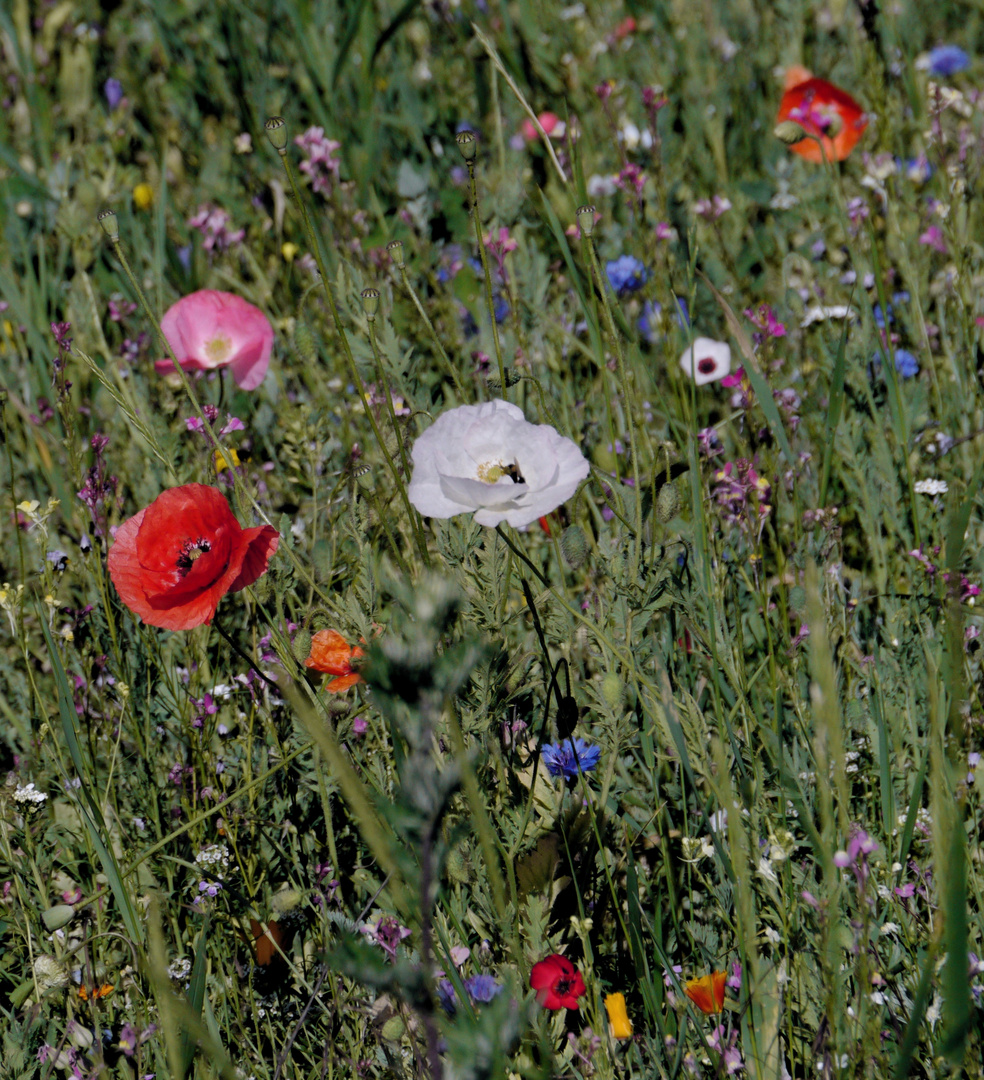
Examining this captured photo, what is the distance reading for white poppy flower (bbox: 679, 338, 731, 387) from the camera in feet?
7.46

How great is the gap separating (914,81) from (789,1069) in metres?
2.70

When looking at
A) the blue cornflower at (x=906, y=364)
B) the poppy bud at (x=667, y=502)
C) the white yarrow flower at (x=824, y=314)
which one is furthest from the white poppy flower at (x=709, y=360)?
the poppy bud at (x=667, y=502)

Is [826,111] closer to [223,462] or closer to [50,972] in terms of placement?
[223,462]

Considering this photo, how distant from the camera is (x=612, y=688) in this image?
126 cm

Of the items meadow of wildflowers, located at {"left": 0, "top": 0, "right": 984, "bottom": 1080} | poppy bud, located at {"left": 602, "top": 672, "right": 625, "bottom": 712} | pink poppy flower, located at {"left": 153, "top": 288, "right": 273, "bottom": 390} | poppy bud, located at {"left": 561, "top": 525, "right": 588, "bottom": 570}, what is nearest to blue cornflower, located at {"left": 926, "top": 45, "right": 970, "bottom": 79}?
meadow of wildflowers, located at {"left": 0, "top": 0, "right": 984, "bottom": 1080}

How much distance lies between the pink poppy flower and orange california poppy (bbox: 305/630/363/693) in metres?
0.72

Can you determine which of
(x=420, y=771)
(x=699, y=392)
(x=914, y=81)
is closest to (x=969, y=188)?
(x=914, y=81)

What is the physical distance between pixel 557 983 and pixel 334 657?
0.52 meters

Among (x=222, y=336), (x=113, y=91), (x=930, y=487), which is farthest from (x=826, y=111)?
(x=113, y=91)

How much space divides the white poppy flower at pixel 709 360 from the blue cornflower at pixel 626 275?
0.86 feet

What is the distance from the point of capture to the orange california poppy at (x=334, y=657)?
4.76 ft

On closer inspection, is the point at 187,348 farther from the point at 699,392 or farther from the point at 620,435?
the point at 699,392

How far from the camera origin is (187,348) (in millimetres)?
2049

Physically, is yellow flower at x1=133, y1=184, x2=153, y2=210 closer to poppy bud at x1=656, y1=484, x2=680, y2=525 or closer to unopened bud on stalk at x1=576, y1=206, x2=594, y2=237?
unopened bud on stalk at x1=576, y1=206, x2=594, y2=237
